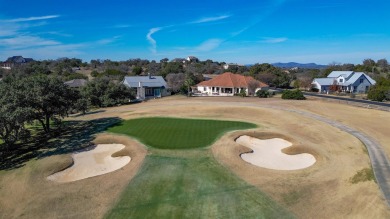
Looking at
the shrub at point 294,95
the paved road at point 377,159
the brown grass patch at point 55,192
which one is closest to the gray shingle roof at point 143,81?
the shrub at point 294,95

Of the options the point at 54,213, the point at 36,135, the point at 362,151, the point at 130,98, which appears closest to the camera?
the point at 54,213

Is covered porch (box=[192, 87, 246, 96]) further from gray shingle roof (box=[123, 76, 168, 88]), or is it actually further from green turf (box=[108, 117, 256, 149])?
green turf (box=[108, 117, 256, 149])

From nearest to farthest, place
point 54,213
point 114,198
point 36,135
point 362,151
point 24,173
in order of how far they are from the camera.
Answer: point 54,213, point 114,198, point 24,173, point 362,151, point 36,135

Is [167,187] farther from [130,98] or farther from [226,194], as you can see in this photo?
[130,98]

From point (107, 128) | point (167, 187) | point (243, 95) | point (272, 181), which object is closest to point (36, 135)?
point (107, 128)

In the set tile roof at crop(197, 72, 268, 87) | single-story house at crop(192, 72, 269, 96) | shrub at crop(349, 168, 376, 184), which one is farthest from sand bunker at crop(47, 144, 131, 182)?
tile roof at crop(197, 72, 268, 87)

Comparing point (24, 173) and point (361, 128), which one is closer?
point (24, 173)

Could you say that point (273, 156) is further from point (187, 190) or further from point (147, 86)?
point (147, 86)
